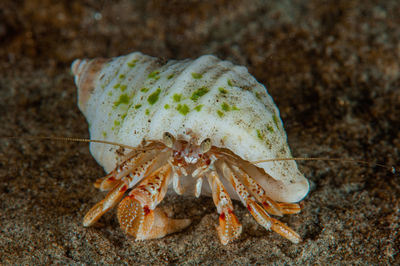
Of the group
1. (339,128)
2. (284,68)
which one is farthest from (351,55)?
(339,128)

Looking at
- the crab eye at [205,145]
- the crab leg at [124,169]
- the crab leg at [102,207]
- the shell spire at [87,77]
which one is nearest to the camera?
the crab eye at [205,145]

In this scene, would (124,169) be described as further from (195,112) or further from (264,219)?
(264,219)

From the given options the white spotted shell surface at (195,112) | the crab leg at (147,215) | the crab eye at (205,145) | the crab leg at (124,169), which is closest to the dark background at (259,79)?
the crab leg at (147,215)

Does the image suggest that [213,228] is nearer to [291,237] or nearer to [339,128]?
[291,237]

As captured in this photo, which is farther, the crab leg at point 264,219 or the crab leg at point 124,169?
the crab leg at point 124,169

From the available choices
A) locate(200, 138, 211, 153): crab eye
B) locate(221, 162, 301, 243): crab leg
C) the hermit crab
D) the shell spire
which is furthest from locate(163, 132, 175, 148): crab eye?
the shell spire

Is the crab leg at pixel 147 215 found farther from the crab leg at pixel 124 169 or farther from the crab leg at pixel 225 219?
the crab leg at pixel 225 219

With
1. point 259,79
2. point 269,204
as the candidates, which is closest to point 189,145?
point 269,204
